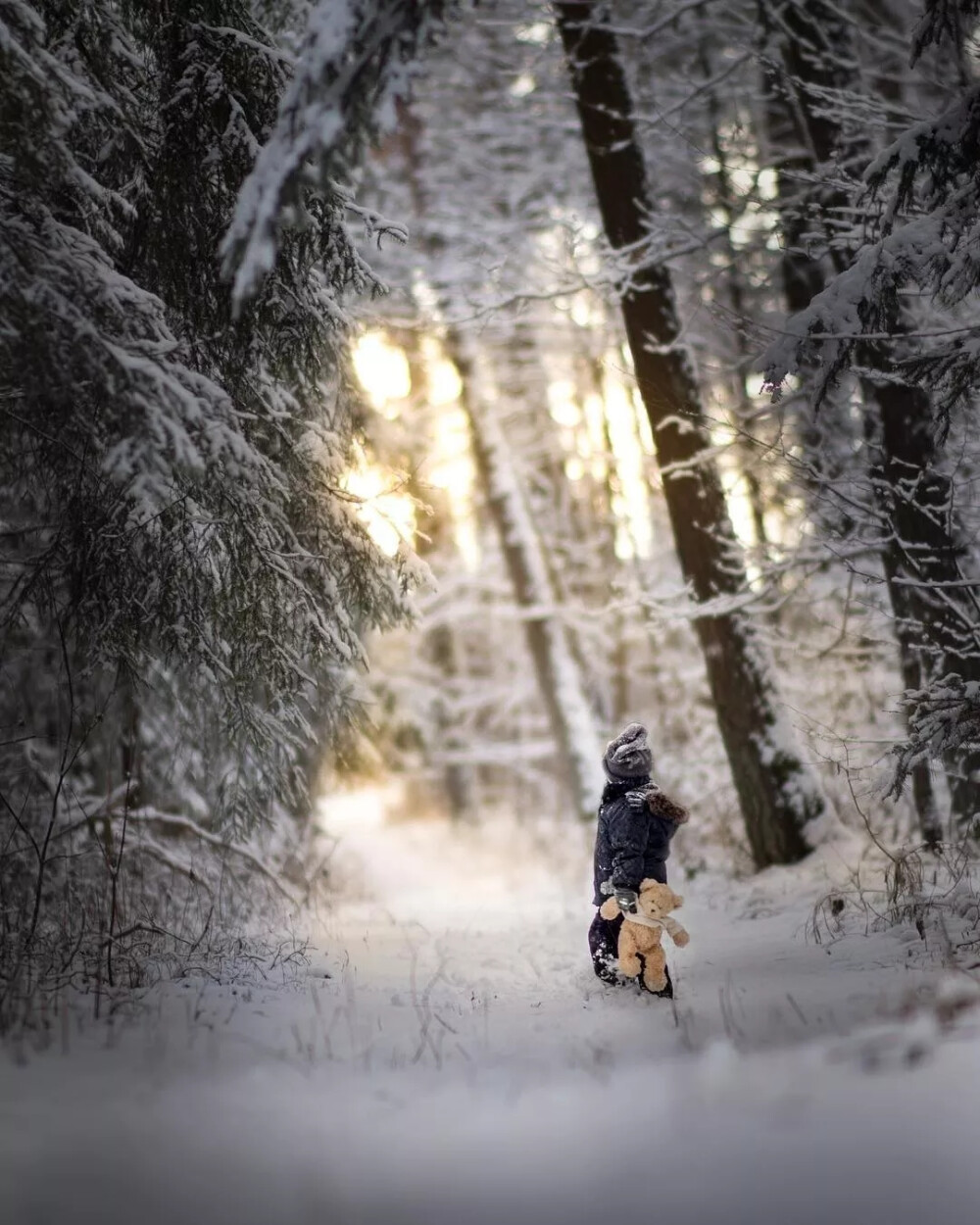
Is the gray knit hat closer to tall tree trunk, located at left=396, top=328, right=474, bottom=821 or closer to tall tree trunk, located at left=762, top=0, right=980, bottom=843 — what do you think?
tall tree trunk, located at left=762, top=0, right=980, bottom=843

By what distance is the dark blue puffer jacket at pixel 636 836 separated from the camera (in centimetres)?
484

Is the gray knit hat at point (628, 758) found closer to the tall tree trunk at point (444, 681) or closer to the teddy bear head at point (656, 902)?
the teddy bear head at point (656, 902)

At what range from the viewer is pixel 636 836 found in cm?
485

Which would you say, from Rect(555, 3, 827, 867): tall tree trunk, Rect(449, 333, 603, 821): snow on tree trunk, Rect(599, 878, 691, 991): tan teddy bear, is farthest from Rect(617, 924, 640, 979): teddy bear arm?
Rect(449, 333, 603, 821): snow on tree trunk

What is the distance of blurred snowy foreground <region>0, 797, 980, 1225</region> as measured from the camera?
2.76 m

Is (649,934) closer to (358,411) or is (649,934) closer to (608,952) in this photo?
(608,952)

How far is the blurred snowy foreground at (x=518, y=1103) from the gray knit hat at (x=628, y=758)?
1.29 metres

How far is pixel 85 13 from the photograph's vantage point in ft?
16.3

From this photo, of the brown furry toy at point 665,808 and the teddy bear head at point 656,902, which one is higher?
the brown furry toy at point 665,808

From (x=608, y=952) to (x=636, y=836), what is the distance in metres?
0.84

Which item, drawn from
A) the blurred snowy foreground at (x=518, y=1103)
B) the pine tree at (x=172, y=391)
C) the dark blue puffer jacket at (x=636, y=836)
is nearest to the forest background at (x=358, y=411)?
the pine tree at (x=172, y=391)

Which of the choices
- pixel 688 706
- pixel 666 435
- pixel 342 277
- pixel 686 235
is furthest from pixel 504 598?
pixel 342 277

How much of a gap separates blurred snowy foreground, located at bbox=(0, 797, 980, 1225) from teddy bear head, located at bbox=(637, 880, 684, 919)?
50cm

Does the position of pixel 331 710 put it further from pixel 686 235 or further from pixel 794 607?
pixel 794 607
